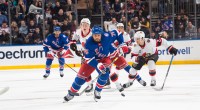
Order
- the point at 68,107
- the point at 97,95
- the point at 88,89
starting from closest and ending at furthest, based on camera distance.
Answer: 1. the point at 68,107
2. the point at 97,95
3. the point at 88,89

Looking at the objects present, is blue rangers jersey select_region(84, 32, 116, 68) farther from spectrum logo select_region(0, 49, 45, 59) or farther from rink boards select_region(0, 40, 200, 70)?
spectrum logo select_region(0, 49, 45, 59)

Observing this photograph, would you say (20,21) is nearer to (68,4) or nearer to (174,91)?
(68,4)

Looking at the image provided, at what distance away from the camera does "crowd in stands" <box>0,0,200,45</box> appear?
43.4ft

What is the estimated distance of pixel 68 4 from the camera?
44.3 feet

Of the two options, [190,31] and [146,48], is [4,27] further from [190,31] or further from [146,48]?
[146,48]

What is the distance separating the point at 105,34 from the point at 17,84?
342cm

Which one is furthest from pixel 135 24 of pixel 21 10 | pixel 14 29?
pixel 14 29

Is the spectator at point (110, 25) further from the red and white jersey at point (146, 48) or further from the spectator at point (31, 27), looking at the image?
the red and white jersey at point (146, 48)

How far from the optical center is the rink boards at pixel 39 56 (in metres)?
13.0

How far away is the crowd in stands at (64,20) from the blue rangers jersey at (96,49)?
6.56 m

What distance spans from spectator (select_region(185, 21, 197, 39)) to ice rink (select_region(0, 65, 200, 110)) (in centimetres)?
256

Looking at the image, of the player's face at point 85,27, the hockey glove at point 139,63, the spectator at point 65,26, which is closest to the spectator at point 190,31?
the spectator at point 65,26

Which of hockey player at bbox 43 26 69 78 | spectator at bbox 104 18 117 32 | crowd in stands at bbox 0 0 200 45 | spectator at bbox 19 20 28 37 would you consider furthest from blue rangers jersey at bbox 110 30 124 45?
spectator at bbox 19 20 28 37

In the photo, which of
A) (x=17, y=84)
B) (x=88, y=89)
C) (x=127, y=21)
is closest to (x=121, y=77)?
(x=17, y=84)
